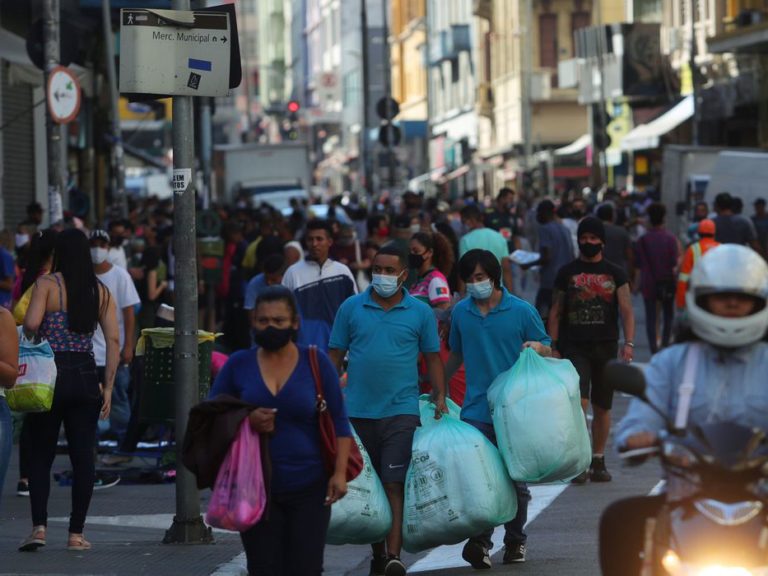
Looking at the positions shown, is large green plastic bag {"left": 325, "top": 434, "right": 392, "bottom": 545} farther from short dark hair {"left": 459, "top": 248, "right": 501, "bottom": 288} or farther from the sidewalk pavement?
short dark hair {"left": 459, "top": 248, "right": 501, "bottom": 288}

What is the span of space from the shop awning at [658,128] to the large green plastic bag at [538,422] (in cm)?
3935

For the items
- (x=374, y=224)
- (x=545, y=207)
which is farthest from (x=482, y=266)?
(x=374, y=224)

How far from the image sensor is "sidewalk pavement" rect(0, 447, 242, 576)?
9578mm

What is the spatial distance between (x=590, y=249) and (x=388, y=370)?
347 centimetres

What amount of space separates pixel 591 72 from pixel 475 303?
5008 centimetres

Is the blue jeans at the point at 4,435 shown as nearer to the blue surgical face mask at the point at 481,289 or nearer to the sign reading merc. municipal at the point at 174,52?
the sign reading merc. municipal at the point at 174,52

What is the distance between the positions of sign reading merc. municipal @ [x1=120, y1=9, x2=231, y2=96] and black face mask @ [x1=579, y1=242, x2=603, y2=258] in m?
3.17

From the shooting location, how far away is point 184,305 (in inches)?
407

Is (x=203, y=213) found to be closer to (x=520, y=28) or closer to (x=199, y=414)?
(x=199, y=414)

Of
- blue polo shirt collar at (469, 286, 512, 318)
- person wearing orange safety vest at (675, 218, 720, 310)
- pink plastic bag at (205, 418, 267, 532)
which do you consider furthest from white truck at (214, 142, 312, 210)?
pink plastic bag at (205, 418, 267, 532)

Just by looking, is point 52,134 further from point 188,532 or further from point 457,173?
point 457,173

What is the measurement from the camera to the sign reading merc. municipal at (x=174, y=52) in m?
9.99

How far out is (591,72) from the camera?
59.3m

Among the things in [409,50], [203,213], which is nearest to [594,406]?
[203,213]
